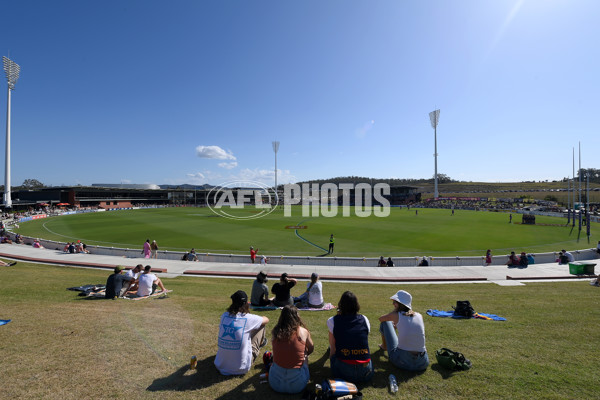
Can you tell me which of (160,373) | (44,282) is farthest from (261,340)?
Answer: (44,282)

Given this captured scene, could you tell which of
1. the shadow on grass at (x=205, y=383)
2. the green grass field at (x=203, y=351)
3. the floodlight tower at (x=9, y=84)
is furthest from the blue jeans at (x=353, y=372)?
the floodlight tower at (x=9, y=84)

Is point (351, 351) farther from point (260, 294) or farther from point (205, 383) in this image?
point (260, 294)

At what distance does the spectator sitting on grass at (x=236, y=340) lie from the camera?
4.39m

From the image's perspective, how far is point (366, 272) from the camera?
16.4 m

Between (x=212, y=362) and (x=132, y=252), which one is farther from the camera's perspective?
(x=132, y=252)

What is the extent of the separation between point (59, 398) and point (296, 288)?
914cm

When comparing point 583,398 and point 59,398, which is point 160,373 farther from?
point 583,398

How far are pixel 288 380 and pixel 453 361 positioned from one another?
2.61 m

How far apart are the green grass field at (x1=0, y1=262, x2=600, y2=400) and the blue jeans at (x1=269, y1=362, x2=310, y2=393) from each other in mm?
137

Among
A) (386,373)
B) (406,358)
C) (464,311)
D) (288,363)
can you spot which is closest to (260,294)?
(288,363)

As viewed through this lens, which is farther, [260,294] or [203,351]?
[260,294]

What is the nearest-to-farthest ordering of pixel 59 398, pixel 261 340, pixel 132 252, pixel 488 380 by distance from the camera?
pixel 59 398, pixel 488 380, pixel 261 340, pixel 132 252

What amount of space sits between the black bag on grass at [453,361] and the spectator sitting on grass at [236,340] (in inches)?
120

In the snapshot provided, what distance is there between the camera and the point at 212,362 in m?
4.82
